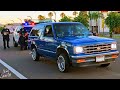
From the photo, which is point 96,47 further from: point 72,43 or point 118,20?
point 118,20

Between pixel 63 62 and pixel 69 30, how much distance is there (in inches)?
59.4

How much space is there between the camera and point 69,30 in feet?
36.0

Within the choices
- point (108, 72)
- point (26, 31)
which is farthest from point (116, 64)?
point (26, 31)

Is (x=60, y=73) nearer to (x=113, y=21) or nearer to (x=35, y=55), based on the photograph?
(x=35, y=55)

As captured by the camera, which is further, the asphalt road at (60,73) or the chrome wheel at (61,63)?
the chrome wheel at (61,63)

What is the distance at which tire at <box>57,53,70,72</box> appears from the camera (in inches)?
387

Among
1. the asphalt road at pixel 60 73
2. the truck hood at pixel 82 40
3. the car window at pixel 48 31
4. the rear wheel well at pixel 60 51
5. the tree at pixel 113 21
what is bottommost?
the asphalt road at pixel 60 73

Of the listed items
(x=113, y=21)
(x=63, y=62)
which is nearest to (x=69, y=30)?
(x=63, y=62)

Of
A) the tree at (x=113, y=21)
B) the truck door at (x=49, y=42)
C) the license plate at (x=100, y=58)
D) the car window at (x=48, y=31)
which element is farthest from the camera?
the tree at (x=113, y=21)

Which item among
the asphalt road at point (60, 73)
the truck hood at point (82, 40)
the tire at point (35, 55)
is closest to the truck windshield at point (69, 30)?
the truck hood at point (82, 40)

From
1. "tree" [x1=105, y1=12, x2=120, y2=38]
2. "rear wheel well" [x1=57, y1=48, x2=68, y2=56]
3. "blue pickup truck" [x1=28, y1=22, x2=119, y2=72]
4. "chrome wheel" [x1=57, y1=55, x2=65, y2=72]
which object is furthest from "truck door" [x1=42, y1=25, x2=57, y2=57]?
"tree" [x1=105, y1=12, x2=120, y2=38]

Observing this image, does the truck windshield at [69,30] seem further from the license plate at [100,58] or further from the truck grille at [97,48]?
the license plate at [100,58]

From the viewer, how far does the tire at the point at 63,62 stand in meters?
9.82
